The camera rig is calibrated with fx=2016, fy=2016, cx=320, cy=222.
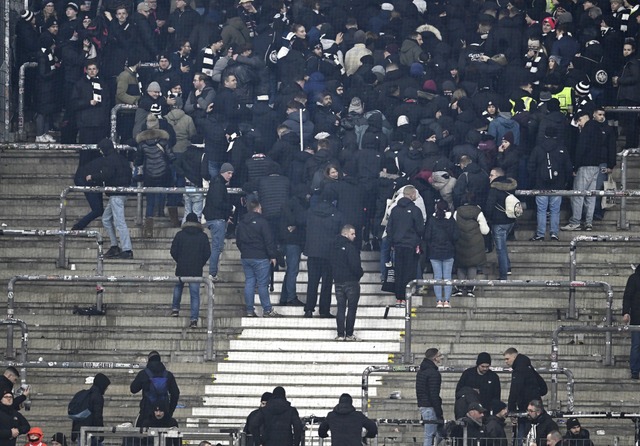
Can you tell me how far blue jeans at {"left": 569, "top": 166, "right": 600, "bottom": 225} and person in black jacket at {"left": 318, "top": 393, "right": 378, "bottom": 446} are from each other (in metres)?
6.93

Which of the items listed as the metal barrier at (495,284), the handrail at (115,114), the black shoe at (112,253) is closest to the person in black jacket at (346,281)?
the metal barrier at (495,284)

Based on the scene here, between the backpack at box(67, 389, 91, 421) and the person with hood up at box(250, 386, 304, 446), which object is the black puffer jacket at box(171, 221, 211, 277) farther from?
the person with hood up at box(250, 386, 304, 446)

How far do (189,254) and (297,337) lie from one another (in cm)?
186

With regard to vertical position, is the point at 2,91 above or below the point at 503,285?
above

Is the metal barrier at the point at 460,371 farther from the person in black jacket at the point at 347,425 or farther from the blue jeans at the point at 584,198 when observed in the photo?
the blue jeans at the point at 584,198

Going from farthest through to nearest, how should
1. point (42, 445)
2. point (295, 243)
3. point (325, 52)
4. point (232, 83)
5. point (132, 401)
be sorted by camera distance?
1. point (325, 52)
2. point (232, 83)
3. point (295, 243)
4. point (132, 401)
5. point (42, 445)

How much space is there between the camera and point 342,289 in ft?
88.4

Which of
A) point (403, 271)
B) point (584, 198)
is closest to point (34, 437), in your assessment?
point (403, 271)

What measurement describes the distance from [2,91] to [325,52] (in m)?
5.31

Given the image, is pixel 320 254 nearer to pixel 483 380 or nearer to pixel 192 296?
pixel 192 296

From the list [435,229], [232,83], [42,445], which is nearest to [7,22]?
[232,83]

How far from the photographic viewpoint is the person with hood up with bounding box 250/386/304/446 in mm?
23500

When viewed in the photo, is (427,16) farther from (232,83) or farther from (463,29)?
(232,83)

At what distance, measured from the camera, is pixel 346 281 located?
2692 centimetres
